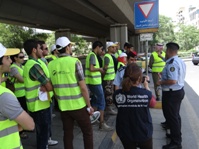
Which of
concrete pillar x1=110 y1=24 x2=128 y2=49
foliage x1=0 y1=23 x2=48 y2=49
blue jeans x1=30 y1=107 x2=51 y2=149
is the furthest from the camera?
foliage x1=0 y1=23 x2=48 y2=49

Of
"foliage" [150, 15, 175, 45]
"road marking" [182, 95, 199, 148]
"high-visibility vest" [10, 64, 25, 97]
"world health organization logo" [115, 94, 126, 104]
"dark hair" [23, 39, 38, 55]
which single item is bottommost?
"road marking" [182, 95, 199, 148]

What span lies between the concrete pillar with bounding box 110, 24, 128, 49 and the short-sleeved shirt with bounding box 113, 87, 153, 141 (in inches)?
911

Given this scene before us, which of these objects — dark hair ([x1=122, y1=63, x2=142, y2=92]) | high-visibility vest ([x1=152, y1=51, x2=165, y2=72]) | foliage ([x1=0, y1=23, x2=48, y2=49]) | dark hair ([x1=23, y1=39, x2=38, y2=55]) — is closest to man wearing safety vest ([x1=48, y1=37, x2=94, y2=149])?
dark hair ([x1=23, y1=39, x2=38, y2=55])

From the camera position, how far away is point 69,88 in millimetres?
3570

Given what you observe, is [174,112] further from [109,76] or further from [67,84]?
[109,76]

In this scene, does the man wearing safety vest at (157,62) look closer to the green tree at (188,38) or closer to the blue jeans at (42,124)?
the blue jeans at (42,124)

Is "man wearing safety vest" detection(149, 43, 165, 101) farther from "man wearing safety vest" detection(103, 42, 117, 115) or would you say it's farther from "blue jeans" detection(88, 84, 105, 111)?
"blue jeans" detection(88, 84, 105, 111)

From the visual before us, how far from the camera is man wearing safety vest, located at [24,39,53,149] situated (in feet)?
11.8

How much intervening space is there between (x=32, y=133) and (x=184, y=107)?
465cm

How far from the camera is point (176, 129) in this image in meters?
4.43

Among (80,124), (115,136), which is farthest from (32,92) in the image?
(115,136)

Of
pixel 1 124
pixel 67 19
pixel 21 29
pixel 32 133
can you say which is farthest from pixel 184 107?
pixel 21 29

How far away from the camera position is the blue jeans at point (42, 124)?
12.4ft

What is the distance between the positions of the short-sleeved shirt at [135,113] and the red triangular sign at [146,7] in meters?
6.11
